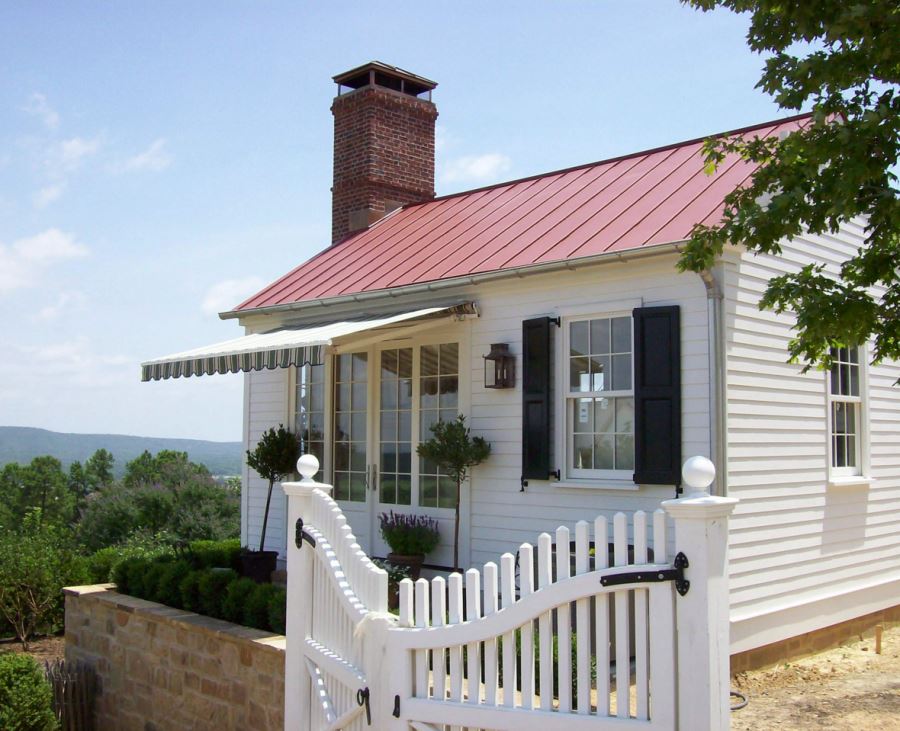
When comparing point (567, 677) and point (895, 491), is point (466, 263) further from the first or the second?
point (567, 677)

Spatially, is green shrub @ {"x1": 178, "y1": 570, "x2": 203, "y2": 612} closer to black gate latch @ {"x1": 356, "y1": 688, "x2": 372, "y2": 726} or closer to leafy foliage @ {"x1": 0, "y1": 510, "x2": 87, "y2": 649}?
leafy foliage @ {"x1": 0, "y1": 510, "x2": 87, "y2": 649}

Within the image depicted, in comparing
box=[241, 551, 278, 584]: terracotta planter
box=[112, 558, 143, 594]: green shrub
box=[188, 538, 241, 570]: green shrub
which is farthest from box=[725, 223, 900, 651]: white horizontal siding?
box=[112, 558, 143, 594]: green shrub

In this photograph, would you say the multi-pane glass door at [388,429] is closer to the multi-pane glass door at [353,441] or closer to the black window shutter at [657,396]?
the multi-pane glass door at [353,441]

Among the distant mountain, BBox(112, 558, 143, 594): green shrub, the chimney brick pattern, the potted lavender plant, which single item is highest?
the chimney brick pattern

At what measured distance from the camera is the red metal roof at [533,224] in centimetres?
903

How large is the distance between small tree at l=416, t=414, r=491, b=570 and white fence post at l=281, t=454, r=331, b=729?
3.29 m

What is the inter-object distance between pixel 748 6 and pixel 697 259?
1647 millimetres

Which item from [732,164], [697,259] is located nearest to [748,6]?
[697,259]

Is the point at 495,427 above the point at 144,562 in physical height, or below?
above

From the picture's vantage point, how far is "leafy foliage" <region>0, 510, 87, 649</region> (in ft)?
40.4

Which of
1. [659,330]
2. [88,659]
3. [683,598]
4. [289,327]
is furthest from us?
[289,327]

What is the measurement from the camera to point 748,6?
Answer: 612cm

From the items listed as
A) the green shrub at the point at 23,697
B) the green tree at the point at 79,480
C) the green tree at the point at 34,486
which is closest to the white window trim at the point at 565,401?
the green shrub at the point at 23,697

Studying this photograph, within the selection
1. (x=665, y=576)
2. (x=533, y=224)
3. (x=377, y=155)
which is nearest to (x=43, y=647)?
(x=533, y=224)
